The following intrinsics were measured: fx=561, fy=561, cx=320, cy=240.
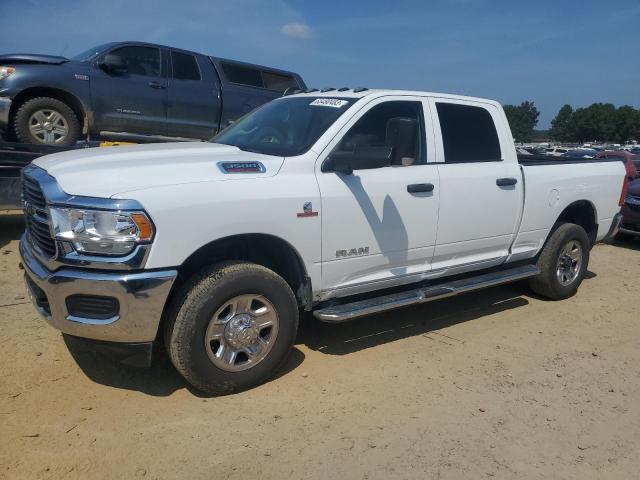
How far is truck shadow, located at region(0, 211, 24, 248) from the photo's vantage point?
7062mm

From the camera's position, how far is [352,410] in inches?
137

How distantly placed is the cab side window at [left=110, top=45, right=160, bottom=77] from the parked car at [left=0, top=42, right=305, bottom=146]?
13mm

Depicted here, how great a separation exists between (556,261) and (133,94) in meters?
5.65

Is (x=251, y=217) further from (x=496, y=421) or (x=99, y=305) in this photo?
(x=496, y=421)

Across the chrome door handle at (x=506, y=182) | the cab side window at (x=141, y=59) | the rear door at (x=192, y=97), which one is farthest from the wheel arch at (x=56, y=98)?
the chrome door handle at (x=506, y=182)

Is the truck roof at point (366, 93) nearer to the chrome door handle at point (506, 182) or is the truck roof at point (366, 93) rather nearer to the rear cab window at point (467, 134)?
the rear cab window at point (467, 134)

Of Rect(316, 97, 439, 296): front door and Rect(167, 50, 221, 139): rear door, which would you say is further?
Rect(167, 50, 221, 139): rear door

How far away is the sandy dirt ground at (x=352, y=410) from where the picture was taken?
292cm

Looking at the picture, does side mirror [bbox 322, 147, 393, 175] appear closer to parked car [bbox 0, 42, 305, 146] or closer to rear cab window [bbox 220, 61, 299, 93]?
parked car [bbox 0, 42, 305, 146]

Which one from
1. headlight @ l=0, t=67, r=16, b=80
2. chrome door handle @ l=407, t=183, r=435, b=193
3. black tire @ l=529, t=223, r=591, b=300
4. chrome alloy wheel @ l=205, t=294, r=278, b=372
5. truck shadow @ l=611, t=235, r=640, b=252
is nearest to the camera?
chrome alloy wheel @ l=205, t=294, r=278, b=372

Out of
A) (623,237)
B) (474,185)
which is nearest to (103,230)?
(474,185)

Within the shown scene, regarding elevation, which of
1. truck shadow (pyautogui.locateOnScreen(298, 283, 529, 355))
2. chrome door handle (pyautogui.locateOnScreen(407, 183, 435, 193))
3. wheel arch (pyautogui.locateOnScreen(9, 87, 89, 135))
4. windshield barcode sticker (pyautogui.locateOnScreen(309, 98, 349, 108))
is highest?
wheel arch (pyautogui.locateOnScreen(9, 87, 89, 135))

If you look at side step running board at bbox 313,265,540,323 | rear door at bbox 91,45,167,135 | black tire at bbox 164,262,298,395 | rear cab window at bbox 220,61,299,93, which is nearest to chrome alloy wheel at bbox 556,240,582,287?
side step running board at bbox 313,265,540,323

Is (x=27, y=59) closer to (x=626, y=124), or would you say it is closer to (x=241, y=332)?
(x=241, y=332)
